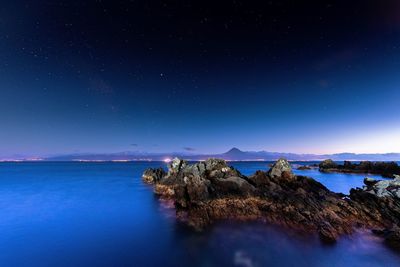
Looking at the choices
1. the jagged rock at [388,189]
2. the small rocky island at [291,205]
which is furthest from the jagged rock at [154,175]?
the jagged rock at [388,189]

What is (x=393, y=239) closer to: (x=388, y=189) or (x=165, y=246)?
(x=388, y=189)

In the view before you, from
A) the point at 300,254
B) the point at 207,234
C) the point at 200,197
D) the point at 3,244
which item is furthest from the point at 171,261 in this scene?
the point at 3,244

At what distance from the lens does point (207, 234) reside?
16906 mm

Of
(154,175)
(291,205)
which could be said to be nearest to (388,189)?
(291,205)

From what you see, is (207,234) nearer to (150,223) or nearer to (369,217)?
(150,223)

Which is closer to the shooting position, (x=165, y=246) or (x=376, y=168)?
(x=165, y=246)

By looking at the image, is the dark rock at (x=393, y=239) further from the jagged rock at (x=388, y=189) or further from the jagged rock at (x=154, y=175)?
the jagged rock at (x=154, y=175)

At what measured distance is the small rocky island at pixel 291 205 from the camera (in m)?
17.7

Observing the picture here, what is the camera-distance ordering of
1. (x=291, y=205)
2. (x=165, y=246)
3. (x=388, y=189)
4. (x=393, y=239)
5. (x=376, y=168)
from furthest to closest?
(x=376, y=168), (x=388, y=189), (x=291, y=205), (x=165, y=246), (x=393, y=239)

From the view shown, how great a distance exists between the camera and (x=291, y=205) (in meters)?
20.9

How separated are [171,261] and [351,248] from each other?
1121cm

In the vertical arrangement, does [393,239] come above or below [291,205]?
below

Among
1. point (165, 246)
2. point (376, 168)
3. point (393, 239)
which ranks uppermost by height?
point (376, 168)

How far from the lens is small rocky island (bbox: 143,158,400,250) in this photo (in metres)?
17.7
